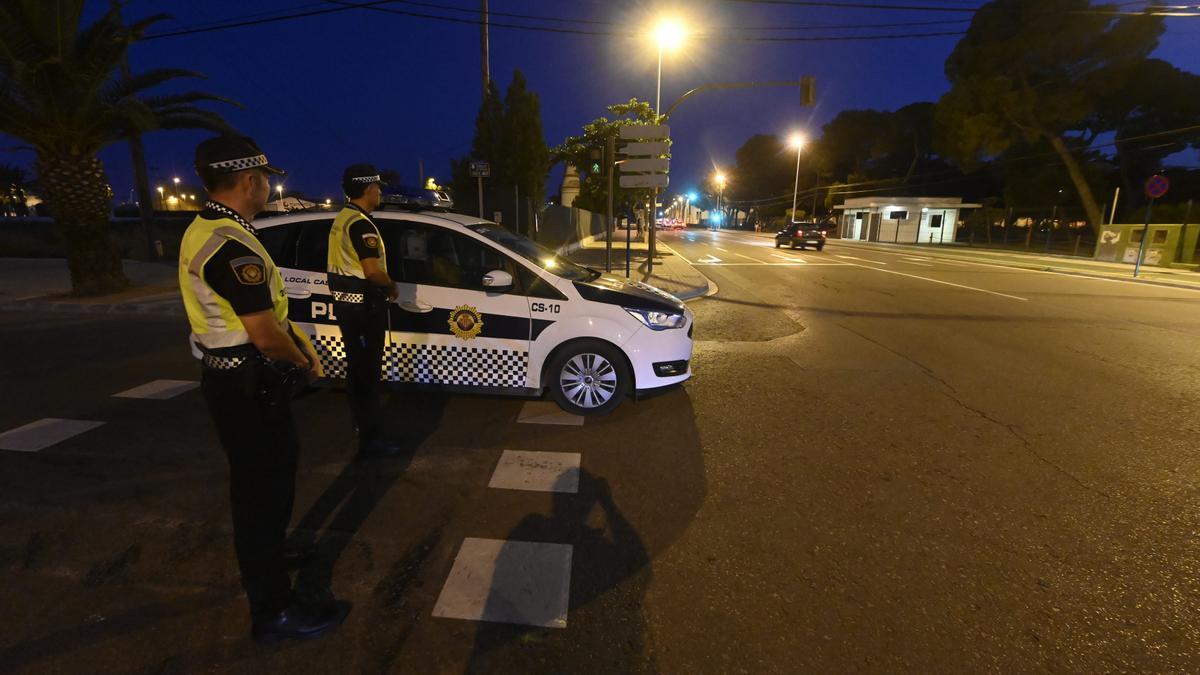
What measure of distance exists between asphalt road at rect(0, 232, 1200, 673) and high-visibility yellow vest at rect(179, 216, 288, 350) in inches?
48.5

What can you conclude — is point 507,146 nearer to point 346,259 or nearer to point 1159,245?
point 346,259

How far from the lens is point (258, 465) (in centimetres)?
221

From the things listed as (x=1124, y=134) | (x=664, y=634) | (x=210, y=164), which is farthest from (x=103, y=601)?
(x=1124, y=134)

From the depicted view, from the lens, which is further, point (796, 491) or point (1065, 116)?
point (1065, 116)

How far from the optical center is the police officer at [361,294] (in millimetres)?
3695

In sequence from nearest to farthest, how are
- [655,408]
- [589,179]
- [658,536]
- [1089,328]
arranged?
[658,536] → [655,408] → [1089,328] → [589,179]

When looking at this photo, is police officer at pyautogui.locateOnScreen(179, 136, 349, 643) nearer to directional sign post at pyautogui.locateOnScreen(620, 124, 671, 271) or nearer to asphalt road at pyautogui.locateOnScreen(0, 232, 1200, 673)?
asphalt road at pyautogui.locateOnScreen(0, 232, 1200, 673)

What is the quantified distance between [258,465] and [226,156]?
119 cm

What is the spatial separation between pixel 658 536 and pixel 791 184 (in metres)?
79.8

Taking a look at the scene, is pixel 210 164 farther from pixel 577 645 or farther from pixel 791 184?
pixel 791 184

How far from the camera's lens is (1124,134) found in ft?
120

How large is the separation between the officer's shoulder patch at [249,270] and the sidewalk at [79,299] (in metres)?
9.07

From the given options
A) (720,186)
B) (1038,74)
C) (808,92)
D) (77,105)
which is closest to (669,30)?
(808,92)

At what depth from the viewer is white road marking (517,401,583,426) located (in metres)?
4.65
